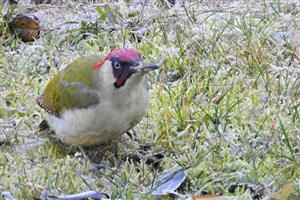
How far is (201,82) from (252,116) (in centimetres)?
61

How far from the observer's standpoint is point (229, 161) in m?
4.46

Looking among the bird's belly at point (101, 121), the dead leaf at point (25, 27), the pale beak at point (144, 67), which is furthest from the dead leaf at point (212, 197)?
the dead leaf at point (25, 27)

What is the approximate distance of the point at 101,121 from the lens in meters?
4.39

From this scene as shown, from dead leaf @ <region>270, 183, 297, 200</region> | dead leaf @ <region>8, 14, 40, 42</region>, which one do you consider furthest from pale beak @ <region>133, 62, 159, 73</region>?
dead leaf @ <region>8, 14, 40, 42</region>

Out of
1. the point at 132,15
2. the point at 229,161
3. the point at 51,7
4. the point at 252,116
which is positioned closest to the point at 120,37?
the point at 132,15

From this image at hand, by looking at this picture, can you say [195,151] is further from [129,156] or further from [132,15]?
[132,15]

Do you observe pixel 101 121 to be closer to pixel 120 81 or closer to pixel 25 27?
pixel 120 81

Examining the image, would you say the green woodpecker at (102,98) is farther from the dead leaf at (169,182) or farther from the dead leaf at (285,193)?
the dead leaf at (285,193)

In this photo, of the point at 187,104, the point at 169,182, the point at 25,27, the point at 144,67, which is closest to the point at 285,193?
the point at 169,182

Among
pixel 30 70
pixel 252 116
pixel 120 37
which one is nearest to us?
pixel 252 116

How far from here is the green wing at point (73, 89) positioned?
447cm

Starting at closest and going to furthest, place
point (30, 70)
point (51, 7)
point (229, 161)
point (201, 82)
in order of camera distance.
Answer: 1. point (229, 161)
2. point (201, 82)
3. point (30, 70)
4. point (51, 7)

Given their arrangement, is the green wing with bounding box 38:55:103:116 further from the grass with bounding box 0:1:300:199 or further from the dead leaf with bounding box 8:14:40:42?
the dead leaf with bounding box 8:14:40:42

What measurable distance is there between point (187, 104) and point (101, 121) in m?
0.82
